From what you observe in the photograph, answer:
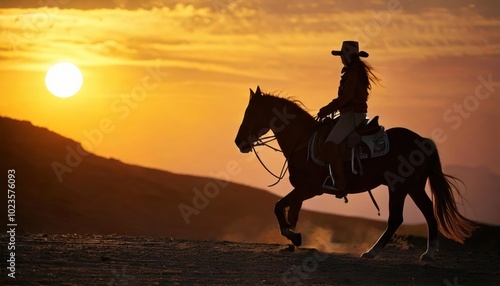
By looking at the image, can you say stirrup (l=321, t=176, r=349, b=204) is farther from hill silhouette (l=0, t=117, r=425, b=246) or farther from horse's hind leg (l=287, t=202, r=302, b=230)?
hill silhouette (l=0, t=117, r=425, b=246)

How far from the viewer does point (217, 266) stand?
1666 centimetres

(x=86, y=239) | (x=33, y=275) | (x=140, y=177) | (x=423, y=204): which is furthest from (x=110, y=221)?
(x=33, y=275)

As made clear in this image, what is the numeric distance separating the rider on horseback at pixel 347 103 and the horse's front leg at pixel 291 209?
75 centimetres

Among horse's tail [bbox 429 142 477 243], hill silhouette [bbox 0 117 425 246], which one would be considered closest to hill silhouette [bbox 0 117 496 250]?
hill silhouette [bbox 0 117 425 246]

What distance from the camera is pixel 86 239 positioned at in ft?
67.2

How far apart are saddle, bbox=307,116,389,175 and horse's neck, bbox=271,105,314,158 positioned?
0.29 meters

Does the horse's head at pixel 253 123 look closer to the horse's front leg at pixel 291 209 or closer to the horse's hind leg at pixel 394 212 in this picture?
the horse's front leg at pixel 291 209

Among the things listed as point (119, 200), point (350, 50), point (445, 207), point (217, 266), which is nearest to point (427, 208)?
point (445, 207)

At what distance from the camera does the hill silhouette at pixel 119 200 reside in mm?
38375

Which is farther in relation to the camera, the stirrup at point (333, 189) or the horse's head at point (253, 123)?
the horse's head at point (253, 123)

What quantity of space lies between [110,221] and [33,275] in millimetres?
24455

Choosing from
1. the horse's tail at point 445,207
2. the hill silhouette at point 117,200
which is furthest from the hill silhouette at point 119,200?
the horse's tail at point 445,207

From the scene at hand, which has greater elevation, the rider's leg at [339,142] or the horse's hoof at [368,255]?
the rider's leg at [339,142]

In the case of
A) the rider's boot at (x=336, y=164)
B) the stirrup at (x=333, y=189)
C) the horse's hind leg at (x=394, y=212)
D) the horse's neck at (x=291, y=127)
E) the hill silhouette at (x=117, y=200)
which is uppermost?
the hill silhouette at (x=117, y=200)
